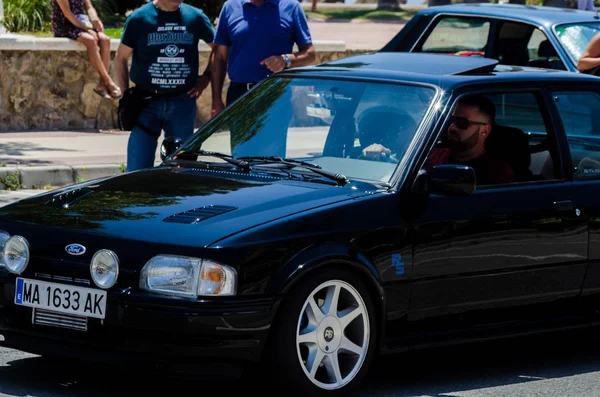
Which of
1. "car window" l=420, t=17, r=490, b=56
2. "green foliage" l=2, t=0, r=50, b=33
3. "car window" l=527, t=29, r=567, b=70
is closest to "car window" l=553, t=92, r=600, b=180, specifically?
"car window" l=527, t=29, r=567, b=70

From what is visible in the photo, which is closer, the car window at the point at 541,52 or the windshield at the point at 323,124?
the windshield at the point at 323,124

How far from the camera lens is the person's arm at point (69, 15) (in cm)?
1565

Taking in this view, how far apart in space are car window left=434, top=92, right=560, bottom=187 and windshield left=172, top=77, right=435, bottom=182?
0.33 m

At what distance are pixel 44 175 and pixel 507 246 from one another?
278 inches

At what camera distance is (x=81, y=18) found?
15.8m

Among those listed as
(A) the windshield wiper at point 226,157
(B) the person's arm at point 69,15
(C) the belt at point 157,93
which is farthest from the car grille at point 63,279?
(B) the person's arm at point 69,15

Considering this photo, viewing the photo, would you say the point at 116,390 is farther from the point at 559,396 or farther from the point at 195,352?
the point at 559,396

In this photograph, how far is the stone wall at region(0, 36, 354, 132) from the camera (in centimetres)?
1548

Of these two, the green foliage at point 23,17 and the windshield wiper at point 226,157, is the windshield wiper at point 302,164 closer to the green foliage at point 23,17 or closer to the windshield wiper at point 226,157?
the windshield wiper at point 226,157

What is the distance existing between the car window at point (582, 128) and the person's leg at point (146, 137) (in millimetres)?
3110

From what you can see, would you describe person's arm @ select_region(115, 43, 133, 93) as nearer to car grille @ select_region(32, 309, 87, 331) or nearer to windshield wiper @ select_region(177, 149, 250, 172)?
windshield wiper @ select_region(177, 149, 250, 172)

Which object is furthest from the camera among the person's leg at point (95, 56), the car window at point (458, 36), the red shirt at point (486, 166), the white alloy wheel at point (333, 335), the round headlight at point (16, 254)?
the person's leg at point (95, 56)

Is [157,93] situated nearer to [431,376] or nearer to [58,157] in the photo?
[431,376]

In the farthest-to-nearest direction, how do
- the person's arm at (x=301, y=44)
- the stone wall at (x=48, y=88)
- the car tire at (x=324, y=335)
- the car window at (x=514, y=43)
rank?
the stone wall at (x=48, y=88)
the car window at (x=514, y=43)
the person's arm at (x=301, y=44)
the car tire at (x=324, y=335)
